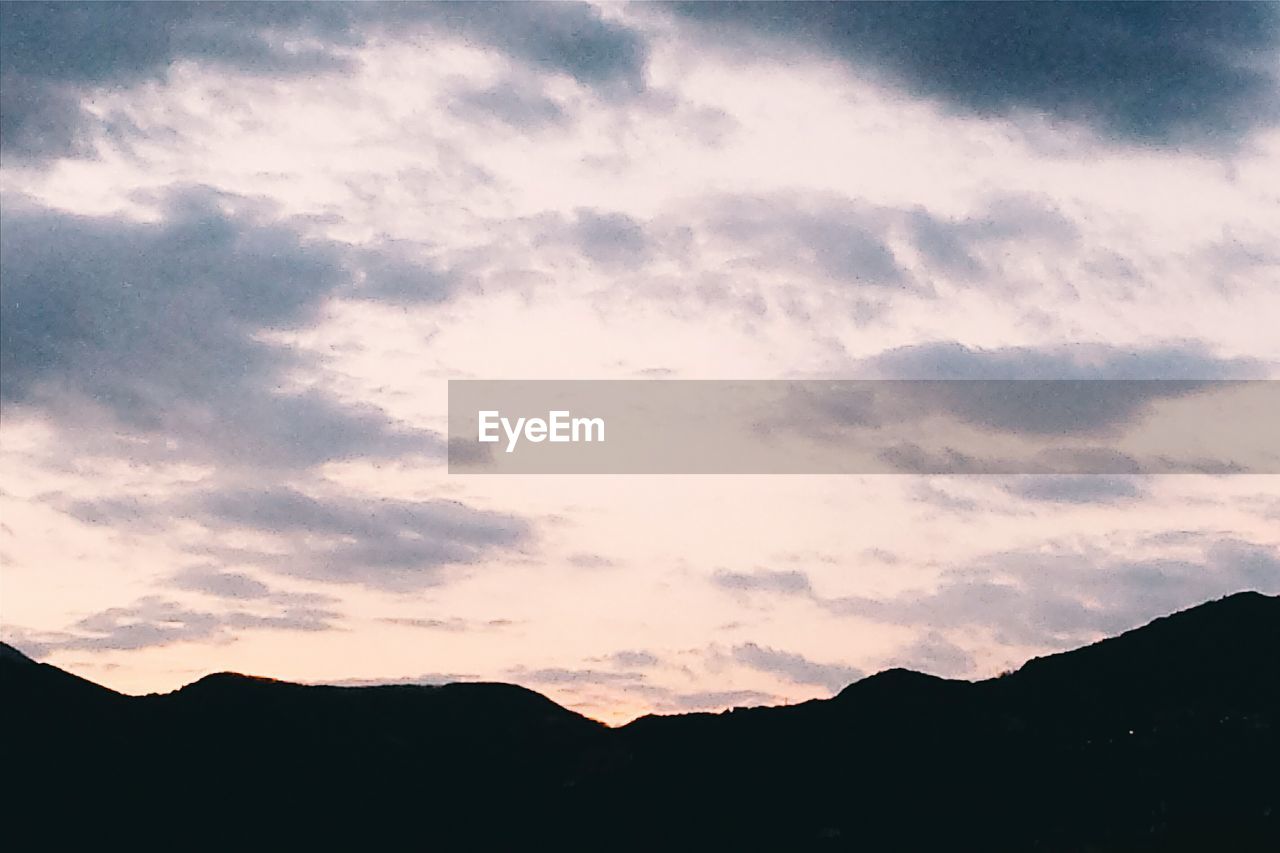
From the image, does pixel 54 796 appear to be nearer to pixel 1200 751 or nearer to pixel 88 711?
pixel 88 711

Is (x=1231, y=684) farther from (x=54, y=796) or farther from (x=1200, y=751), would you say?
(x=54, y=796)

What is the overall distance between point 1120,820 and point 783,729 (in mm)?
41407

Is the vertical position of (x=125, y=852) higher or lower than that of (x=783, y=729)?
lower

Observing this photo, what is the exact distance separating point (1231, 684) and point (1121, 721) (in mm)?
11079

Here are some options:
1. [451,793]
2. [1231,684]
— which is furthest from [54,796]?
[1231,684]

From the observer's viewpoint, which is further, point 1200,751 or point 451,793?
point 451,793

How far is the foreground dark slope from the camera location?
12231cm

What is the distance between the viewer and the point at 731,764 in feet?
473

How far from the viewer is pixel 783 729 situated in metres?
150

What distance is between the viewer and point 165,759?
488ft

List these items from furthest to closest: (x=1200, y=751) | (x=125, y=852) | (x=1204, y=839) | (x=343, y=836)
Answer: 1. (x=343, y=836)
2. (x=125, y=852)
3. (x=1200, y=751)
4. (x=1204, y=839)

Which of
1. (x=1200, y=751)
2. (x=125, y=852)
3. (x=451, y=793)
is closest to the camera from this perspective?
(x=1200, y=751)

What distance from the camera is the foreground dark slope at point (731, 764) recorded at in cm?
12231

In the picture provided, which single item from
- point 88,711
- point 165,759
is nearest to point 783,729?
point 165,759
